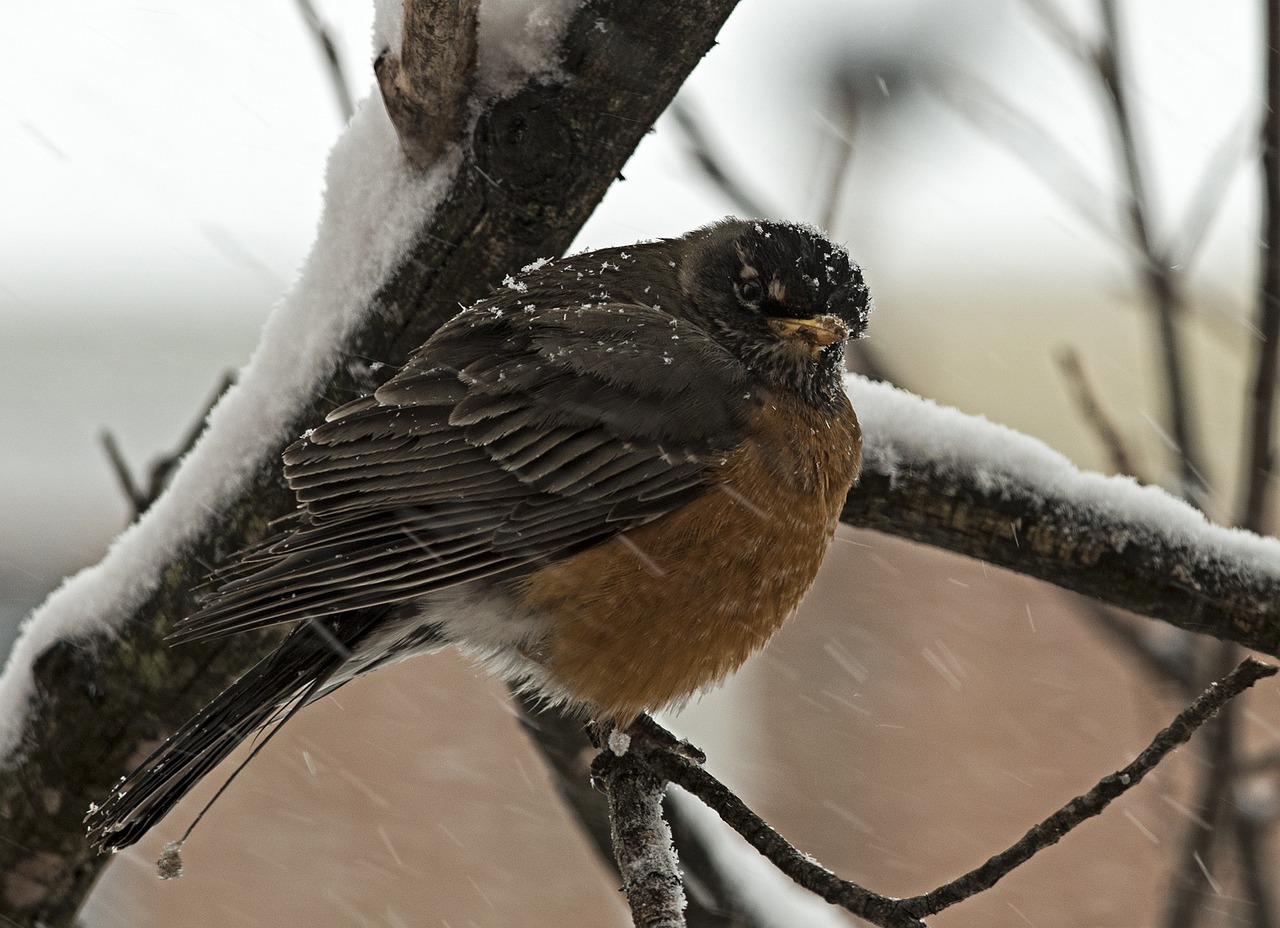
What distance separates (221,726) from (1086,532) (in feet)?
5.98

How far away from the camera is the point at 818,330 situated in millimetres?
2906

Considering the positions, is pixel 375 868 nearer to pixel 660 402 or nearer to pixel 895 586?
pixel 895 586

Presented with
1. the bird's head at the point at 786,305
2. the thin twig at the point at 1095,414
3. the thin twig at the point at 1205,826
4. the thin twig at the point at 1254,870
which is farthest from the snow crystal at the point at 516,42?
the thin twig at the point at 1254,870

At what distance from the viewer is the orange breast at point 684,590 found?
256cm

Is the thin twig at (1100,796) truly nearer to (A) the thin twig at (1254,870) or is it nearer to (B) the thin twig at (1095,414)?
(A) the thin twig at (1254,870)

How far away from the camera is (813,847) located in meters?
7.32

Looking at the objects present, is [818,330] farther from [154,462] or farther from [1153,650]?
[154,462]

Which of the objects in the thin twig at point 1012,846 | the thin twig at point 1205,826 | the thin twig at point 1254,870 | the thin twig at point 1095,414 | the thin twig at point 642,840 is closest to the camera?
the thin twig at point 1012,846

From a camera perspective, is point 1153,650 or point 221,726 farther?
point 1153,650

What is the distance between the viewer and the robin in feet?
8.13

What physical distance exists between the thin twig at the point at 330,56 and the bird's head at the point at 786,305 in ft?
3.18

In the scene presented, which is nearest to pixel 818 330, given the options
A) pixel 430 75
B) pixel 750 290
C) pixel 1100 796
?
pixel 750 290

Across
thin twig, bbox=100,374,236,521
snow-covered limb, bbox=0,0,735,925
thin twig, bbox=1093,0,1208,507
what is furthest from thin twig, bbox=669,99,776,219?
thin twig, bbox=100,374,236,521

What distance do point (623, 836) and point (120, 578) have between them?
3.91 feet
